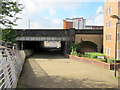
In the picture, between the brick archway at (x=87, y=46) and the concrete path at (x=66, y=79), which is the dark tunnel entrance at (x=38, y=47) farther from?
the concrete path at (x=66, y=79)

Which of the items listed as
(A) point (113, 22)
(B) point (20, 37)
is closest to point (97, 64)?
(A) point (113, 22)

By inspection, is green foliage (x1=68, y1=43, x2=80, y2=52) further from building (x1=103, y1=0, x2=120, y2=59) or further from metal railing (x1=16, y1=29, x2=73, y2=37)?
building (x1=103, y1=0, x2=120, y2=59)

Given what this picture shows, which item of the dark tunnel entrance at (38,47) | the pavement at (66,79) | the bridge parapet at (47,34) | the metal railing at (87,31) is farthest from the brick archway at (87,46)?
the pavement at (66,79)

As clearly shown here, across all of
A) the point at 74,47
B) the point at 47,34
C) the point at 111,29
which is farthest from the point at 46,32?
the point at 111,29

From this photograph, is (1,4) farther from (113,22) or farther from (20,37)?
(20,37)

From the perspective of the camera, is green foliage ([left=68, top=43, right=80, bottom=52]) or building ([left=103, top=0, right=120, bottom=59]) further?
green foliage ([left=68, top=43, right=80, bottom=52])

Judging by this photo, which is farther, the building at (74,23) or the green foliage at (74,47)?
the building at (74,23)

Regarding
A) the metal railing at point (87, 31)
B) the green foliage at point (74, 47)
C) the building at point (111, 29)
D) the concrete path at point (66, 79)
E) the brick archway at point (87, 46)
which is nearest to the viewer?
the concrete path at point (66, 79)

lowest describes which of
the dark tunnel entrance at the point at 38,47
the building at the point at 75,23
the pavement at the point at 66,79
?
the pavement at the point at 66,79

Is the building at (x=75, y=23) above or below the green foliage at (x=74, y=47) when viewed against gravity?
above

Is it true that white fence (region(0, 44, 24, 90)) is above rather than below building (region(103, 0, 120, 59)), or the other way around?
below

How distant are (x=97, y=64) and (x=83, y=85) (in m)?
8.72

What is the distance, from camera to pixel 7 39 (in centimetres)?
1133

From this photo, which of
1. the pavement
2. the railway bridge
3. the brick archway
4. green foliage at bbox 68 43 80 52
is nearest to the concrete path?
the pavement
